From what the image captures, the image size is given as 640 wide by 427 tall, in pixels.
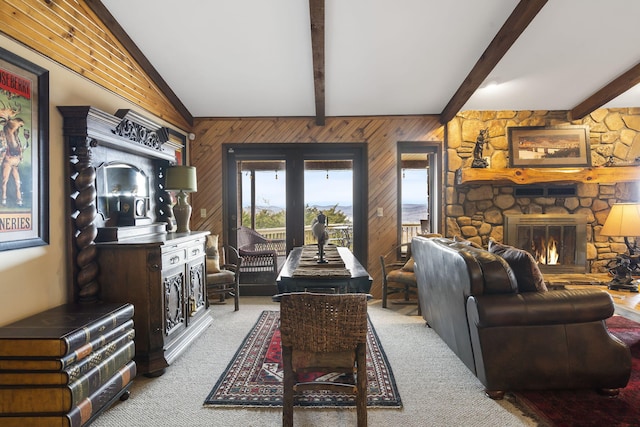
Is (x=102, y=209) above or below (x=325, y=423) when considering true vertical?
above

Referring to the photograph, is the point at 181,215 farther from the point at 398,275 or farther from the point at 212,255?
the point at 398,275

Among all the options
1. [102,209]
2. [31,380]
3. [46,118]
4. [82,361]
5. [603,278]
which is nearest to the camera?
[31,380]

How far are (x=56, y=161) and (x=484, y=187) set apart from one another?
491cm

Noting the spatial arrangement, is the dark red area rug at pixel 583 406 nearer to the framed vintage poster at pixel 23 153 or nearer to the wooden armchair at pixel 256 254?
the framed vintage poster at pixel 23 153

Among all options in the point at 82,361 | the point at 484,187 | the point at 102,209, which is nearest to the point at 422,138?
the point at 484,187

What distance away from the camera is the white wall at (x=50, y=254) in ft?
7.25

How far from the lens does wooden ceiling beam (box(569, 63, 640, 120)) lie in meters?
4.24

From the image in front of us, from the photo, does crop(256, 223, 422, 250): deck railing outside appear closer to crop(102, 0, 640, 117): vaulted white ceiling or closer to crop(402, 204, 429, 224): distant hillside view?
crop(402, 204, 429, 224): distant hillside view

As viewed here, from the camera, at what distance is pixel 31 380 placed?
6.06ft

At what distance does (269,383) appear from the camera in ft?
8.48

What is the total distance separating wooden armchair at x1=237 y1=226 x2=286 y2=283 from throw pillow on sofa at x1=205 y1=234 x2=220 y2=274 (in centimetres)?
69

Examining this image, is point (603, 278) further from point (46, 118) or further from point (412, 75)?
point (46, 118)

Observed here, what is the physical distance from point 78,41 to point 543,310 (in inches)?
152

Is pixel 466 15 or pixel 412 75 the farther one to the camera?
pixel 412 75
